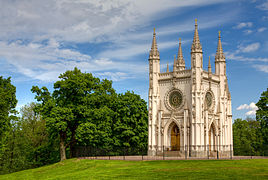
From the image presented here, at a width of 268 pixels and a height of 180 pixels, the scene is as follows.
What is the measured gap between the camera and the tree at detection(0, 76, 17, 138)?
44656 mm

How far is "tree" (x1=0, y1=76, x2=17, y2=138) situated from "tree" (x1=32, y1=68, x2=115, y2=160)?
3798 mm

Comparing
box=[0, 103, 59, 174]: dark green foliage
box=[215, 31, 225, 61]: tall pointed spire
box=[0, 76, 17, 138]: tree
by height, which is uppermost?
box=[215, 31, 225, 61]: tall pointed spire

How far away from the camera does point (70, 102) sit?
166 feet

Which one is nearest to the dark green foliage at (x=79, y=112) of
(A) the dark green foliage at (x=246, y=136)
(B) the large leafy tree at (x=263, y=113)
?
(B) the large leafy tree at (x=263, y=113)

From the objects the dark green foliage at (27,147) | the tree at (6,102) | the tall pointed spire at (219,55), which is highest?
the tall pointed spire at (219,55)

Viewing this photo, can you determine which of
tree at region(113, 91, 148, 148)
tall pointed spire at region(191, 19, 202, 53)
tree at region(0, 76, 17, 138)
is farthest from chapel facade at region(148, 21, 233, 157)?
tree at region(0, 76, 17, 138)

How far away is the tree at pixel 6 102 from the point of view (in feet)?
147

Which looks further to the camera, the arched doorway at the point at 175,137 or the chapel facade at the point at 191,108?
the arched doorway at the point at 175,137

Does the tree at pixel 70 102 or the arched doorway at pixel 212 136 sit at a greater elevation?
the tree at pixel 70 102

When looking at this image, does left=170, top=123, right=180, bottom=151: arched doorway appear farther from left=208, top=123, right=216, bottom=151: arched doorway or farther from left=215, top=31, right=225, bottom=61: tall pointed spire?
left=215, top=31, right=225, bottom=61: tall pointed spire

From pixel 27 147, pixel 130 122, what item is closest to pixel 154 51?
pixel 130 122

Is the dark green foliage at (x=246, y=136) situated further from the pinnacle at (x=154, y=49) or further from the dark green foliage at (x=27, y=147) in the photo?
the dark green foliage at (x=27, y=147)

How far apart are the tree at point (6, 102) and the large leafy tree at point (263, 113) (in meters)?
40.1

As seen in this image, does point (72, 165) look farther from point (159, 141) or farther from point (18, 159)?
point (18, 159)
